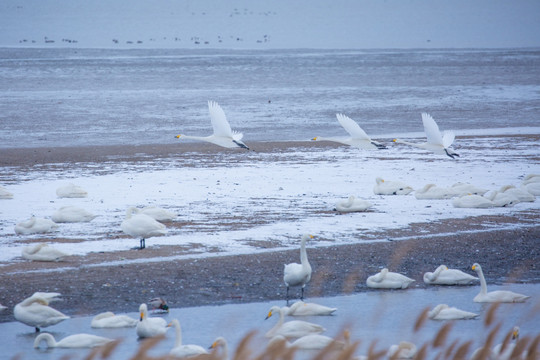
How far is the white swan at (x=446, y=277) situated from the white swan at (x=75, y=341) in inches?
150

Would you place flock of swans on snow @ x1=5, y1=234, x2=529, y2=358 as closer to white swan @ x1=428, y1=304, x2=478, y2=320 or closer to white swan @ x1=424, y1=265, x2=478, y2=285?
white swan @ x1=428, y1=304, x2=478, y2=320

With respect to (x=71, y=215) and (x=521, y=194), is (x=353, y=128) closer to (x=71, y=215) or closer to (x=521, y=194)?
(x=521, y=194)

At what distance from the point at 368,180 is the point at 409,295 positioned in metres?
7.98

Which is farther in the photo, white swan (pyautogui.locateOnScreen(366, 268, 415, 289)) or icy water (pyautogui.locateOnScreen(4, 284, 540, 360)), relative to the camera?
white swan (pyautogui.locateOnScreen(366, 268, 415, 289))

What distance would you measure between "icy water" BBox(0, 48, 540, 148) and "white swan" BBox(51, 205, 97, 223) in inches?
444

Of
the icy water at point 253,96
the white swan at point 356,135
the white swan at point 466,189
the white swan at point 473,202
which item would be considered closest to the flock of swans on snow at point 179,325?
the white swan at point 473,202

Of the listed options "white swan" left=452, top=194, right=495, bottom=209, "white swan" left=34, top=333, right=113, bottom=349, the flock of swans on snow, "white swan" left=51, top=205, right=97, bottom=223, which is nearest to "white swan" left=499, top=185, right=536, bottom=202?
"white swan" left=452, top=194, right=495, bottom=209

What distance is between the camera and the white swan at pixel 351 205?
13984 mm

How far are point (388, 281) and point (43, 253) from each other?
3931 millimetres

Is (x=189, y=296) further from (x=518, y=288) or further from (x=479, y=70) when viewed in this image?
(x=479, y=70)

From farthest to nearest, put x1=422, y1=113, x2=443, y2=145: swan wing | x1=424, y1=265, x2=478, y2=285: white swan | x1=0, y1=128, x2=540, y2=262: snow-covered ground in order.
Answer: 1. x1=422, y1=113, x2=443, y2=145: swan wing
2. x1=0, y1=128, x2=540, y2=262: snow-covered ground
3. x1=424, y1=265, x2=478, y2=285: white swan

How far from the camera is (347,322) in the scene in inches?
314

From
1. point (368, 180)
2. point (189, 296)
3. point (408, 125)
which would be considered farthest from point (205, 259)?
point (408, 125)

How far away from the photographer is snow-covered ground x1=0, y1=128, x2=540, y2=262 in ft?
40.7
